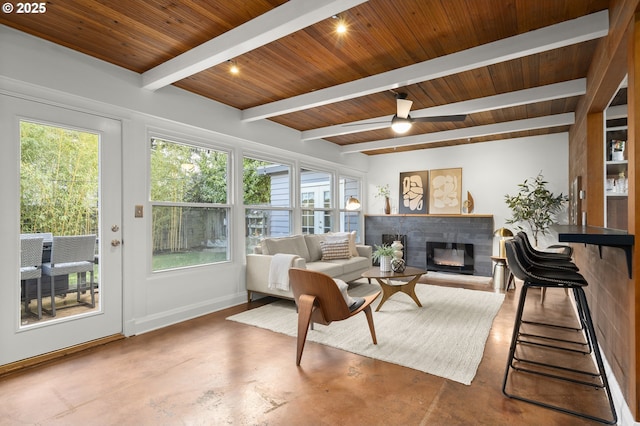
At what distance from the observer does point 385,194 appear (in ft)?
25.7

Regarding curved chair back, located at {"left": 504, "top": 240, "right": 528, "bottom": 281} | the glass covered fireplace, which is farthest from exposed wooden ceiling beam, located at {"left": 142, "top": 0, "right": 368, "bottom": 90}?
the glass covered fireplace

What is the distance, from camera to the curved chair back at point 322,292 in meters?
2.71

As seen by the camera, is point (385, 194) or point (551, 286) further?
point (385, 194)

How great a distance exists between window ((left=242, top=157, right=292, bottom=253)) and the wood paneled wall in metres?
4.06

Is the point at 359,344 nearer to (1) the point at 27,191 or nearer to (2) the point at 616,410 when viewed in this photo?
(2) the point at 616,410

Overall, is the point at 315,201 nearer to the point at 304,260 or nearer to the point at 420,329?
the point at 304,260

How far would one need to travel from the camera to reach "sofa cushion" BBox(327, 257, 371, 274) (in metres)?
5.31

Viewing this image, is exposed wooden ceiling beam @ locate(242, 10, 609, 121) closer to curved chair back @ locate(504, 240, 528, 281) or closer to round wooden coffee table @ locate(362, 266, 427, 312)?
curved chair back @ locate(504, 240, 528, 281)

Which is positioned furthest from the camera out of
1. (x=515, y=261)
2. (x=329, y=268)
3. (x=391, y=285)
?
(x=329, y=268)

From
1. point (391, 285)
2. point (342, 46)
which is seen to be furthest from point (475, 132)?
point (342, 46)

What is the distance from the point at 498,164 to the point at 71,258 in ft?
22.6

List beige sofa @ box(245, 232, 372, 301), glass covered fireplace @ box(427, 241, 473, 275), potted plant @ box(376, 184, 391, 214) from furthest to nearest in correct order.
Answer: potted plant @ box(376, 184, 391, 214), glass covered fireplace @ box(427, 241, 473, 275), beige sofa @ box(245, 232, 372, 301)

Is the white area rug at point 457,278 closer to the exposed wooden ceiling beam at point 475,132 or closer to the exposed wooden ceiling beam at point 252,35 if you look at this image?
the exposed wooden ceiling beam at point 475,132

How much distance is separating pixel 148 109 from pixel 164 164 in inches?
24.9
